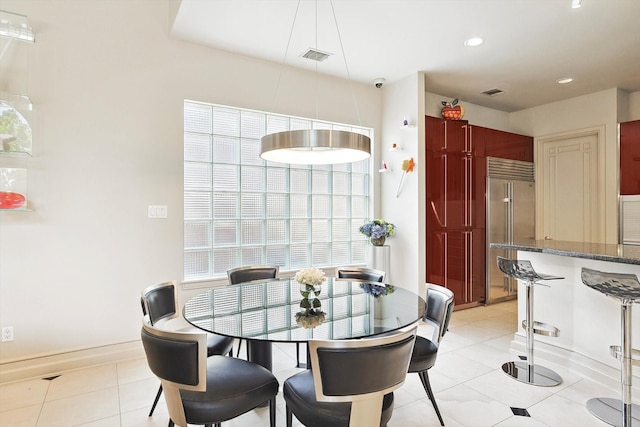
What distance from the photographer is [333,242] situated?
14.2 ft

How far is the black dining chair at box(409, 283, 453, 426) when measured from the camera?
208cm

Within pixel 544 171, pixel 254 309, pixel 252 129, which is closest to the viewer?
pixel 254 309

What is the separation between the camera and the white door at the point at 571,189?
4.86 metres

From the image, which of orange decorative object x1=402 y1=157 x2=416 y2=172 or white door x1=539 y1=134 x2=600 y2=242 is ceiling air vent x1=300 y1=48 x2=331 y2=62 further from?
white door x1=539 y1=134 x2=600 y2=242

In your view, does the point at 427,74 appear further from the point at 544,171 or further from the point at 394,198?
the point at 544,171

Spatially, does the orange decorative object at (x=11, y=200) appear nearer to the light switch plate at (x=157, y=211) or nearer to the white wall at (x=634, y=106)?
the light switch plate at (x=157, y=211)

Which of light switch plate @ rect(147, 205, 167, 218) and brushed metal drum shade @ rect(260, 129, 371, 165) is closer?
brushed metal drum shade @ rect(260, 129, 371, 165)

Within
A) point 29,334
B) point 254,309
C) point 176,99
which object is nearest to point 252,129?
point 176,99

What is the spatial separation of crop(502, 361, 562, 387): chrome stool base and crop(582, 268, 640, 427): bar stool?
0.37m

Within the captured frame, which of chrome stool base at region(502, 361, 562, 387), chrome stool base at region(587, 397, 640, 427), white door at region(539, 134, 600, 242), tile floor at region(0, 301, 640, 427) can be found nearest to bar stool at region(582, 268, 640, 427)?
chrome stool base at region(587, 397, 640, 427)

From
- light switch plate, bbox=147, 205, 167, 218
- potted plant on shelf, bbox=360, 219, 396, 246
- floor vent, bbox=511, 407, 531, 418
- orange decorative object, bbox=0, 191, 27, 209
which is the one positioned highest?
orange decorative object, bbox=0, 191, 27, 209

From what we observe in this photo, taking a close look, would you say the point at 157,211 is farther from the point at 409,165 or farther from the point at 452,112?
the point at 452,112

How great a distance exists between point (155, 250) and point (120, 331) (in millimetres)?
755

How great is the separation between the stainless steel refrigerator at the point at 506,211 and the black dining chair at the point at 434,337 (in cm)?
293
